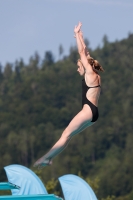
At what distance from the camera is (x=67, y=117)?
4946 inches

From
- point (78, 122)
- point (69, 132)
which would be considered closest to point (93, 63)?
point (78, 122)

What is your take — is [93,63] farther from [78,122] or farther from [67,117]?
[67,117]

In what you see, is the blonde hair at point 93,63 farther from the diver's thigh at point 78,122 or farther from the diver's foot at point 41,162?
the diver's foot at point 41,162

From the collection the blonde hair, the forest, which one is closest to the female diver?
the blonde hair

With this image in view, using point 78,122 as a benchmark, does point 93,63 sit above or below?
above

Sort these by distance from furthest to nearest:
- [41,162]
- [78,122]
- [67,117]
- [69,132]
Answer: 1. [67,117]
2. [69,132]
3. [78,122]
4. [41,162]

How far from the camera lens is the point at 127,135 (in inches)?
4771

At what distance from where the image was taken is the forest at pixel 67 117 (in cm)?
10775

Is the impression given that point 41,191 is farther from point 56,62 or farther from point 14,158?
point 56,62

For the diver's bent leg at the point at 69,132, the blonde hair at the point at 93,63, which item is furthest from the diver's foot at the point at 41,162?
the blonde hair at the point at 93,63

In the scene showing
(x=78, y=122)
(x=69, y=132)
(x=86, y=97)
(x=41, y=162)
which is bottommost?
(x=41, y=162)

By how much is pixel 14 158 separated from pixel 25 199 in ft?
336

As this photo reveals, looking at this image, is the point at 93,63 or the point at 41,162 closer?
the point at 41,162

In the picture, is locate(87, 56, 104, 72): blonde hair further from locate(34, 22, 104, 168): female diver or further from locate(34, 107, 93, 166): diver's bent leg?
locate(34, 107, 93, 166): diver's bent leg
